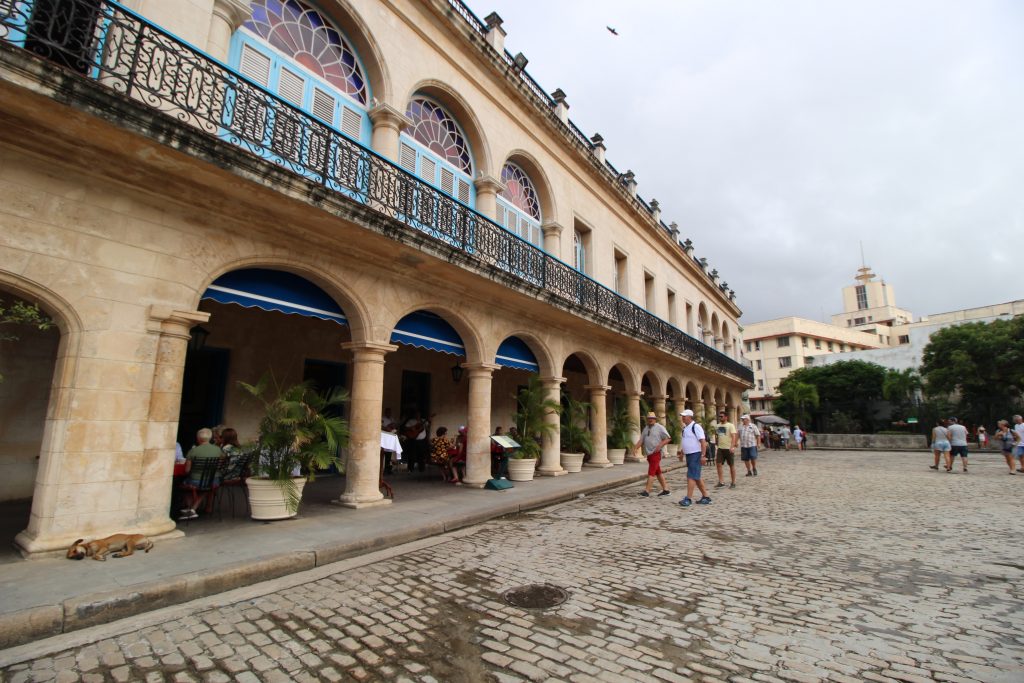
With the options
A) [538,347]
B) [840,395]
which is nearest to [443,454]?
[538,347]


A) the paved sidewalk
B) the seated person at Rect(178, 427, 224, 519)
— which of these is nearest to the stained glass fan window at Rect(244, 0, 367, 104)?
the seated person at Rect(178, 427, 224, 519)

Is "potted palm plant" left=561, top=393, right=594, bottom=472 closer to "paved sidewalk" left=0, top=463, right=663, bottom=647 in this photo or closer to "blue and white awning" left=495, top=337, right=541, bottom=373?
"blue and white awning" left=495, top=337, right=541, bottom=373

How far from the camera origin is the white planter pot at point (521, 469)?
1049 centimetres

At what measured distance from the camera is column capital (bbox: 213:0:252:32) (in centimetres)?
656

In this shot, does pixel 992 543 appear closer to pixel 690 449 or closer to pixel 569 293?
pixel 690 449

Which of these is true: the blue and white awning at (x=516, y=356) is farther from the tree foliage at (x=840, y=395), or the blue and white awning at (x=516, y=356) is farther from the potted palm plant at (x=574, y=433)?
the tree foliage at (x=840, y=395)

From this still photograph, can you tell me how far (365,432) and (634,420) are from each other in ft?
32.6

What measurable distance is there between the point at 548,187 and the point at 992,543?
36.2 ft

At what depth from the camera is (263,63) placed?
290 inches

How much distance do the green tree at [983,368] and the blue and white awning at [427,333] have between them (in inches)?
1415

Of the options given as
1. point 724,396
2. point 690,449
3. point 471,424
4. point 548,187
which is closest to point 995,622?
point 690,449

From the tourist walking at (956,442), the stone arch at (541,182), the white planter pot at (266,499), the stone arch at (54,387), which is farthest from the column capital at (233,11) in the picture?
the tourist walking at (956,442)

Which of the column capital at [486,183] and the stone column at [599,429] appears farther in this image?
the stone column at [599,429]

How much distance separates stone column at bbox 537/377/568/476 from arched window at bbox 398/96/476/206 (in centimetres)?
464
